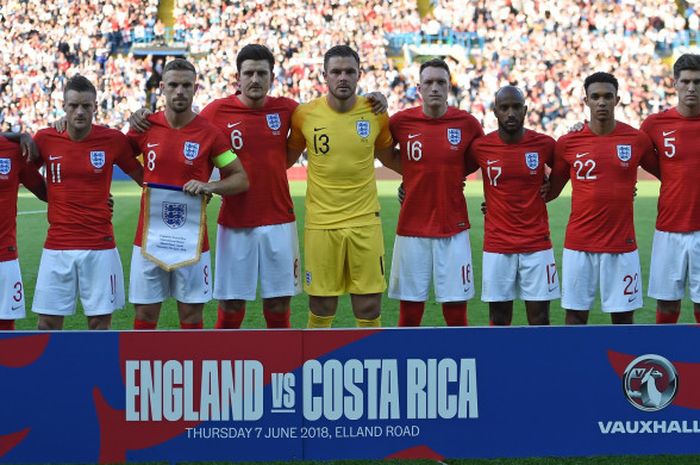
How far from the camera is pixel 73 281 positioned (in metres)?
5.55

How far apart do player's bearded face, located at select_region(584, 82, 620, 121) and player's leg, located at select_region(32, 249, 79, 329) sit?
10.6 feet

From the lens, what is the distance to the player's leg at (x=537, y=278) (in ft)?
19.1

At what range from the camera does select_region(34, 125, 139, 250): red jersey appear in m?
5.46

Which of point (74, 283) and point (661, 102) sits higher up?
point (661, 102)

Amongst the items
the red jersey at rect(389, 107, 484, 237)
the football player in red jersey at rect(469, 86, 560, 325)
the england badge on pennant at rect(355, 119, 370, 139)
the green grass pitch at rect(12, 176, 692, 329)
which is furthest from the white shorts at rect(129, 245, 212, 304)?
the green grass pitch at rect(12, 176, 692, 329)

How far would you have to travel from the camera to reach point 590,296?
19.1ft

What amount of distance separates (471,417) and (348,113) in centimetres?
240

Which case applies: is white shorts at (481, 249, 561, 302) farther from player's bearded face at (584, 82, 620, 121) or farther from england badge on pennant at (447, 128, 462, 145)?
player's bearded face at (584, 82, 620, 121)

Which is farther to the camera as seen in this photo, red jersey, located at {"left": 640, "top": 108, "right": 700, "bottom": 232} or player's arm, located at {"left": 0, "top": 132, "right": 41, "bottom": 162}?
red jersey, located at {"left": 640, "top": 108, "right": 700, "bottom": 232}

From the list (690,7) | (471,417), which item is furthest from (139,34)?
(471,417)

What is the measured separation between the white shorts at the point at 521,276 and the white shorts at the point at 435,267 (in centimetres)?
17

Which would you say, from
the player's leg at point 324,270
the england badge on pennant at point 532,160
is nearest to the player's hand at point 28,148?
the player's leg at point 324,270

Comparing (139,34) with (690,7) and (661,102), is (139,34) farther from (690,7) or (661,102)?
(690,7)

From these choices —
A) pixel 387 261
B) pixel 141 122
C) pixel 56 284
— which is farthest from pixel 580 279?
pixel 387 261
